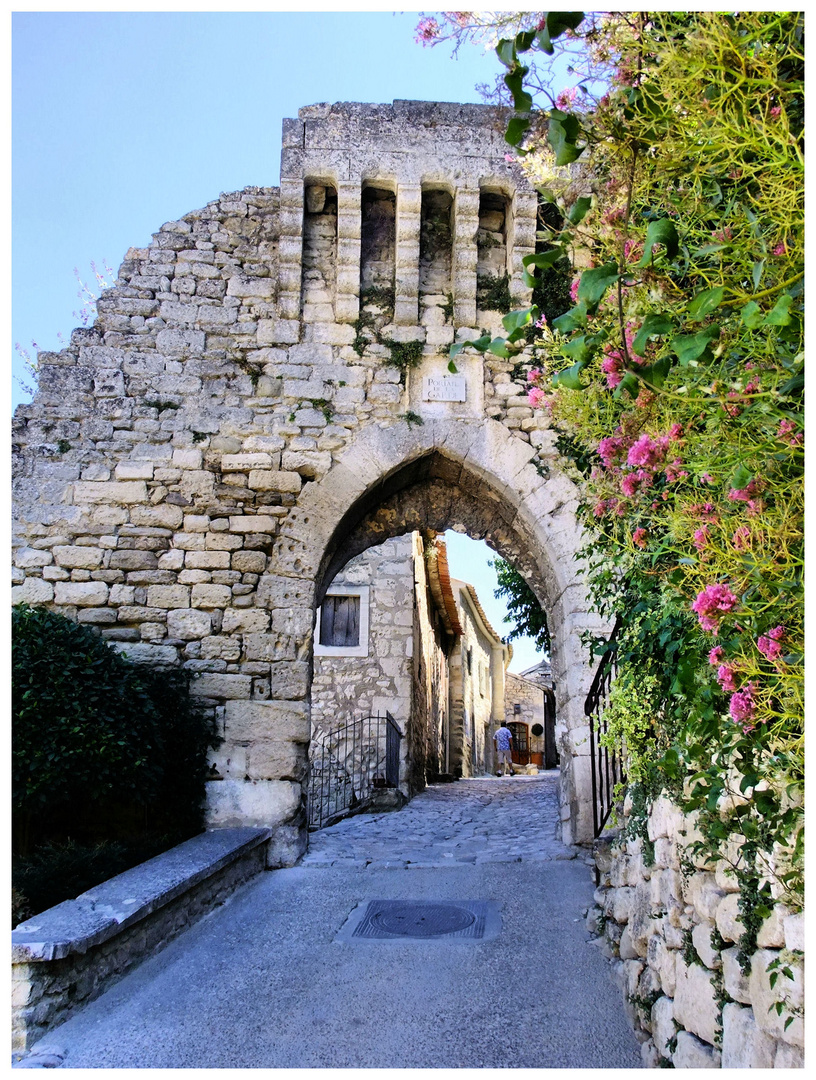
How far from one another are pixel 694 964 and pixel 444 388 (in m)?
4.89

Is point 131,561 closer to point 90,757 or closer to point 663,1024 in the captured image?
point 90,757

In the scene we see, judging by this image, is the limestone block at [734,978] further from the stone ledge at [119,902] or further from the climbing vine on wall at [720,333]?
the stone ledge at [119,902]

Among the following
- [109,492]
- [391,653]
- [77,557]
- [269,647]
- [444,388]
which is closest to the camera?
[269,647]

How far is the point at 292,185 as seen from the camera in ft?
22.9

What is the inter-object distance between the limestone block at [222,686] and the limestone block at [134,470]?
1557 mm

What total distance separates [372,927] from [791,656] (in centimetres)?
342

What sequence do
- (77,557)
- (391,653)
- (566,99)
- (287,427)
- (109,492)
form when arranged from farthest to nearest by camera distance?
(391,653) → (287,427) → (109,492) → (77,557) → (566,99)

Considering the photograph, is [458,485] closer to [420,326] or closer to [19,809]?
[420,326]

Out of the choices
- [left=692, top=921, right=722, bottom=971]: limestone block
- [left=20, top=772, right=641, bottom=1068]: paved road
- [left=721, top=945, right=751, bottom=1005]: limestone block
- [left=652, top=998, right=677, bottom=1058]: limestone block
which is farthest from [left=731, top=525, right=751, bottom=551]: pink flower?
[left=20, top=772, right=641, bottom=1068]: paved road

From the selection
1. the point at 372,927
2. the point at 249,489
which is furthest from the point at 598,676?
the point at 249,489

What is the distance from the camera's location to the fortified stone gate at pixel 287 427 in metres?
6.43

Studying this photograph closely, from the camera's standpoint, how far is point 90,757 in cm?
483

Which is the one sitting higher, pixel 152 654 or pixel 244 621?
pixel 244 621

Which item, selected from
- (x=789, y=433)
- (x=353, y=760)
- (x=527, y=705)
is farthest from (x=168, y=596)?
(x=527, y=705)
